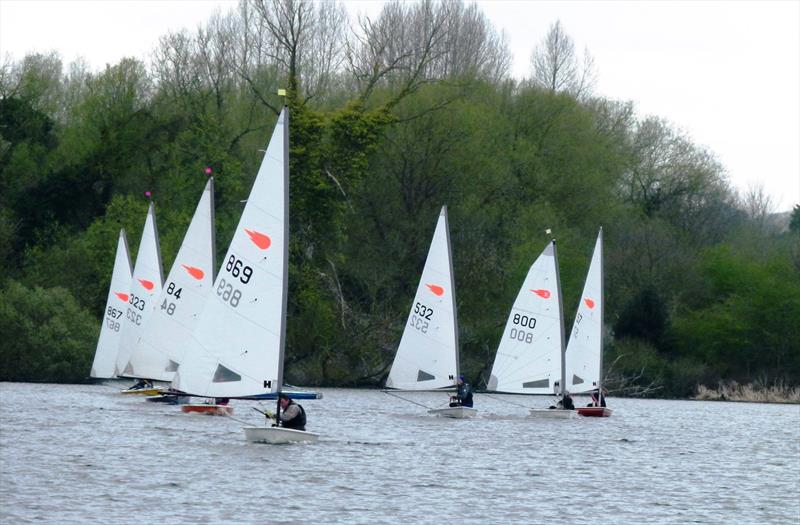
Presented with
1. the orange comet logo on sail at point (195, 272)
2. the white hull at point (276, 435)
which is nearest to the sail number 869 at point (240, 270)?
the white hull at point (276, 435)

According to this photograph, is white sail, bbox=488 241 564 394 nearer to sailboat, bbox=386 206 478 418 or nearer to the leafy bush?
sailboat, bbox=386 206 478 418

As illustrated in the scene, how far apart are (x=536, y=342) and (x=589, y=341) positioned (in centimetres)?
388

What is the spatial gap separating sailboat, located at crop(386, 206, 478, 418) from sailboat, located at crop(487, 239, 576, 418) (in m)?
1.92

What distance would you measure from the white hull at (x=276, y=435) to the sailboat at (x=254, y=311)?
0.02 m

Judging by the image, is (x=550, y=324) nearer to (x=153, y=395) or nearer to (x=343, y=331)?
(x=153, y=395)

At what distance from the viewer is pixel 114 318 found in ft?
159

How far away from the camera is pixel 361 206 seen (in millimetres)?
64438

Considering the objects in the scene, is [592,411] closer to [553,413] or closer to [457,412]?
[553,413]

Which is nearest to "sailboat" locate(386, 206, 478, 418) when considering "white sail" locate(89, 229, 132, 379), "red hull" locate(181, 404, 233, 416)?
"red hull" locate(181, 404, 233, 416)

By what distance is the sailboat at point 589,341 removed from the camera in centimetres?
4406

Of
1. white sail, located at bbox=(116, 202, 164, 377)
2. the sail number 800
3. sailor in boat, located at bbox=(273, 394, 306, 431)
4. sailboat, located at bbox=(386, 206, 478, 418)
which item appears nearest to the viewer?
sailor in boat, located at bbox=(273, 394, 306, 431)

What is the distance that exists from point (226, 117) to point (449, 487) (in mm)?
42654

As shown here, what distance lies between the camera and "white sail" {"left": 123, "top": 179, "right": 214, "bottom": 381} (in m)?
38.1

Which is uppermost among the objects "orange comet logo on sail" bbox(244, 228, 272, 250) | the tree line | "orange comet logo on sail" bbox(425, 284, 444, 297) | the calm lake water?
the tree line
